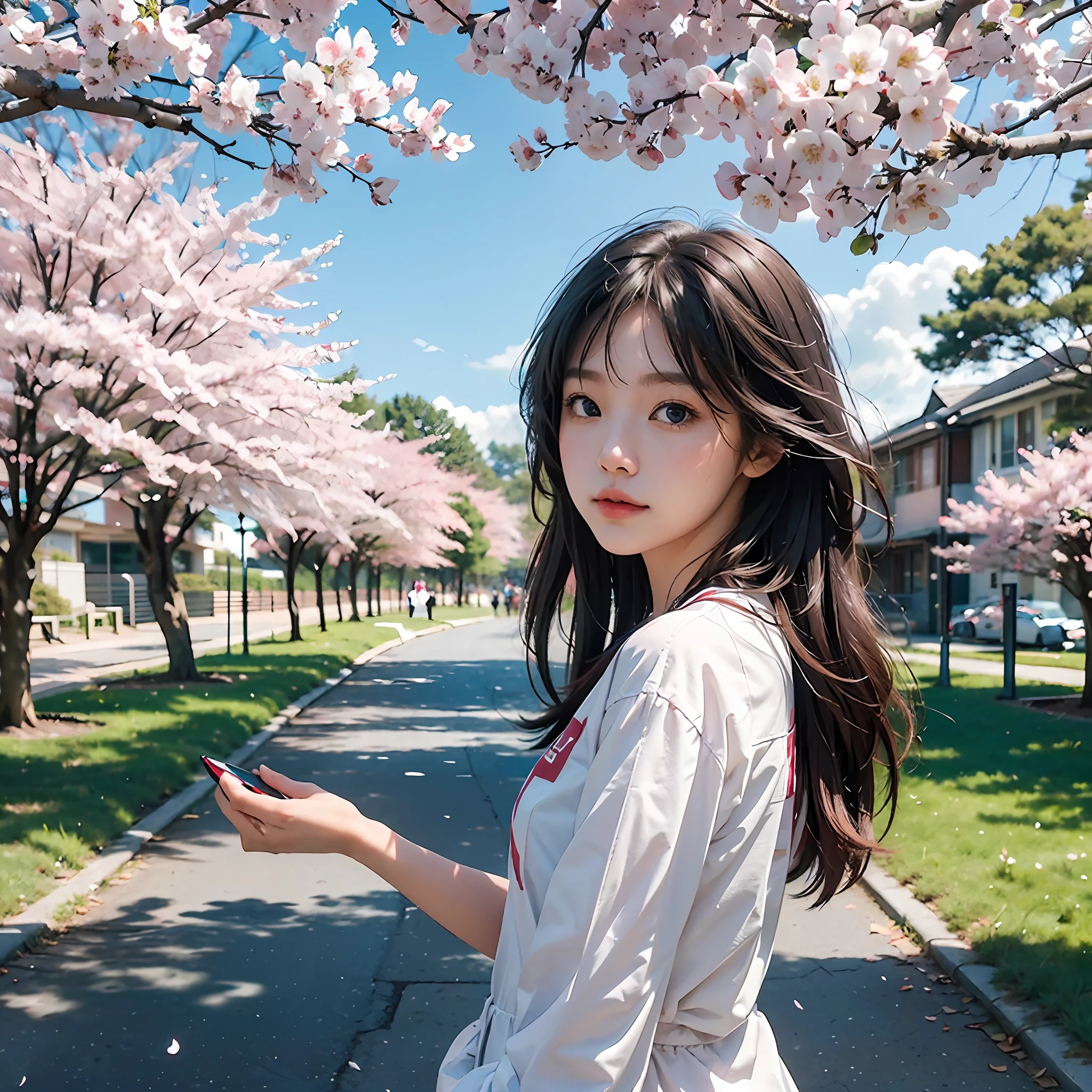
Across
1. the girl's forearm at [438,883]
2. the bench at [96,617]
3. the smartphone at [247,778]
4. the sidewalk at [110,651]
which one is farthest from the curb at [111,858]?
the bench at [96,617]

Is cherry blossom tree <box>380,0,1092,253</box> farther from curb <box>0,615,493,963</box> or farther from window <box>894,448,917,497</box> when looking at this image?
window <box>894,448,917,497</box>

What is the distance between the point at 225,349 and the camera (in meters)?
12.7

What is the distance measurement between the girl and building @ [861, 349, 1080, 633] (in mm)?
26378

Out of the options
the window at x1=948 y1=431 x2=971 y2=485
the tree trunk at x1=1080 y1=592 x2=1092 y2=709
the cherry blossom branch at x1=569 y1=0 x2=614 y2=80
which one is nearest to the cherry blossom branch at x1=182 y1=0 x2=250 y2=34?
the cherry blossom branch at x1=569 y1=0 x2=614 y2=80

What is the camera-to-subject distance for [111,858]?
635cm

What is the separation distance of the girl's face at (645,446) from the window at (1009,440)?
32237mm

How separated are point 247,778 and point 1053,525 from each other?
44.5 feet

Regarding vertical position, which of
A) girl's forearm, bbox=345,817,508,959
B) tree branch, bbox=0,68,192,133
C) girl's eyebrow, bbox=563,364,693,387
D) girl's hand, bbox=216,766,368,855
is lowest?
girl's forearm, bbox=345,817,508,959

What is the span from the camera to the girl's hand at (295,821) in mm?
1449

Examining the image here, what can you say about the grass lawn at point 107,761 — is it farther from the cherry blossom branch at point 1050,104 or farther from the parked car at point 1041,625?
the parked car at point 1041,625

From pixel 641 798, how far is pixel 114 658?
23.0 m

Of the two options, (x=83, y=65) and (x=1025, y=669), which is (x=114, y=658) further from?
(x=83, y=65)

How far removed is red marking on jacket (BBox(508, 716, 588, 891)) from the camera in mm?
1231

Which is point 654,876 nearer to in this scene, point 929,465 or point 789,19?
point 789,19
